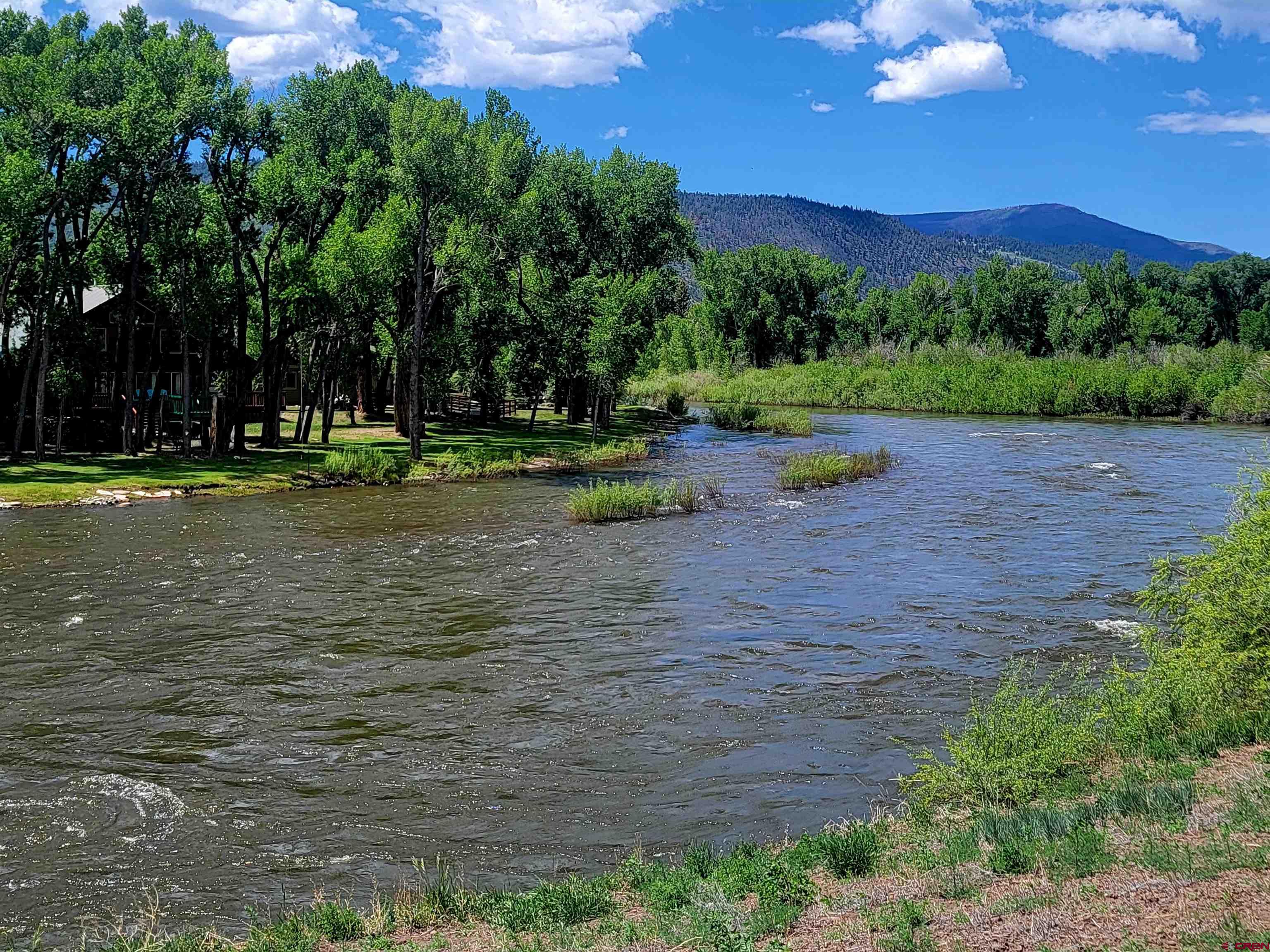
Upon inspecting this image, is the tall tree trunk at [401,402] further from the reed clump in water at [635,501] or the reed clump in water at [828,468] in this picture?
the reed clump in water at [635,501]

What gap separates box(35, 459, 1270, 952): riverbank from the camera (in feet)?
22.4

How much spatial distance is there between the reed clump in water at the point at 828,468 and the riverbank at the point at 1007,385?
31849 millimetres

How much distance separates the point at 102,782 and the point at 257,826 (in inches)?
91.8

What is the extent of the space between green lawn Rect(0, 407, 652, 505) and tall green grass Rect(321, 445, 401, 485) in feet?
3.67

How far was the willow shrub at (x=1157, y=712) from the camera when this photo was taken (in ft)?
34.0

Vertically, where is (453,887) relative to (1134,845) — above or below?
below

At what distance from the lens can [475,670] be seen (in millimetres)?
16547

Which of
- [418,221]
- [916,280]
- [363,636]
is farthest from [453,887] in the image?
[916,280]

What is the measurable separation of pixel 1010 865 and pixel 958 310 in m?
116

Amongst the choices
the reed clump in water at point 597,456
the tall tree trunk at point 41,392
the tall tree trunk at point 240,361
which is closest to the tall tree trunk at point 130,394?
the tall tree trunk at point 41,392

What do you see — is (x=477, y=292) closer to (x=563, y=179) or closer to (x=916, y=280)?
(x=563, y=179)

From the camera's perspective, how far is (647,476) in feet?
128

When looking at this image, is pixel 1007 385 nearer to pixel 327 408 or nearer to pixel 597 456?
pixel 597 456

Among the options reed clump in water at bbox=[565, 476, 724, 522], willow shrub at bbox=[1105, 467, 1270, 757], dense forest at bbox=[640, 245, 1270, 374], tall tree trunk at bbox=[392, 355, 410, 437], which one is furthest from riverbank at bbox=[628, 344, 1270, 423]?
willow shrub at bbox=[1105, 467, 1270, 757]
